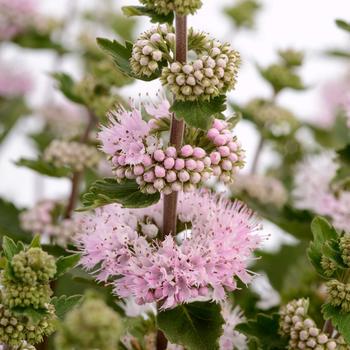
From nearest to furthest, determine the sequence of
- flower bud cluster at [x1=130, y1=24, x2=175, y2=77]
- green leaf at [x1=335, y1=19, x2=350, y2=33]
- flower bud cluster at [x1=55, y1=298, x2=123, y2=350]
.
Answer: flower bud cluster at [x1=55, y1=298, x2=123, y2=350] → flower bud cluster at [x1=130, y1=24, x2=175, y2=77] → green leaf at [x1=335, y1=19, x2=350, y2=33]

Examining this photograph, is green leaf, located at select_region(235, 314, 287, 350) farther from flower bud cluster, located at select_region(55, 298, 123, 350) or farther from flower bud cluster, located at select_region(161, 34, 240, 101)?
flower bud cluster, located at select_region(55, 298, 123, 350)

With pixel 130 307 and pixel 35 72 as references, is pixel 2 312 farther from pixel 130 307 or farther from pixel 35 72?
pixel 35 72

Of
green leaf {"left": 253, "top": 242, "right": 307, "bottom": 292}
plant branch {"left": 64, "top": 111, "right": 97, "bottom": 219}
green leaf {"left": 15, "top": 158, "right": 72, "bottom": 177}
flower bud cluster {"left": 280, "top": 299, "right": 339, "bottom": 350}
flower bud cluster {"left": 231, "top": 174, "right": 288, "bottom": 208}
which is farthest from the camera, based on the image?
green leaf {"left": 253, "top": 242, "right": 307, "bottom": 292}

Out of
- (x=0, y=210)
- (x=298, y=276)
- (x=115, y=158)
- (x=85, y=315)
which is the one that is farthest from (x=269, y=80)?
(x=85, y=315)

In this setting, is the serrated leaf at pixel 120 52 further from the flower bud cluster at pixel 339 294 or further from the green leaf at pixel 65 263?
the flower bud cluster at pixel 339 294

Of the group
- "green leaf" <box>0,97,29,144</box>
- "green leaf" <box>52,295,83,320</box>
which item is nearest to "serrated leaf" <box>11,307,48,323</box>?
"green leaf" <box>52,295,83,320</box>
